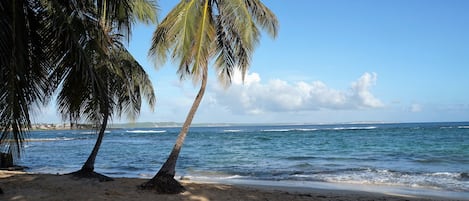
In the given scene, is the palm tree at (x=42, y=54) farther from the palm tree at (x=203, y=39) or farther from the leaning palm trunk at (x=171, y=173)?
the leaning palm trunk at (x=171, y=173)

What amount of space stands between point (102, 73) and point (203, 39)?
267 centimetres

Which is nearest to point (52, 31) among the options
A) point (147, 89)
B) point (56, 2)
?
point (56, 2)

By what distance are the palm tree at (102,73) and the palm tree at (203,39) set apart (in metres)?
0.95

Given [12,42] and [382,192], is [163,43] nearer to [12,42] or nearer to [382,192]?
[12,42]

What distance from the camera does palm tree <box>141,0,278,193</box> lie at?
28.7 ft

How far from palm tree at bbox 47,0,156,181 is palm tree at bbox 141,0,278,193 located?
0.95 m

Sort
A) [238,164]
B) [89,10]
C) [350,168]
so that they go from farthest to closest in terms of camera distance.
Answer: [238,164] → [350,168] → [89,10]

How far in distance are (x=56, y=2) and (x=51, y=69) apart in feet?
3.64

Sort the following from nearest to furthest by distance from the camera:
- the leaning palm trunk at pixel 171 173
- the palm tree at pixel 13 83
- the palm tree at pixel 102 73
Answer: the palm tree at pixel 13 83 < the palm tree at pixel 102 73 < the leaning palm trunk at pixel 171 173

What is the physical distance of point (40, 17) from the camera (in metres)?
5.86

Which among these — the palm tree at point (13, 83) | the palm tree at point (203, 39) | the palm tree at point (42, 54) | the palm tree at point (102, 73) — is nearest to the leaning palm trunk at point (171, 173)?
the palm tree at point (203, 39)

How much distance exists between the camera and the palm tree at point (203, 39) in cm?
876

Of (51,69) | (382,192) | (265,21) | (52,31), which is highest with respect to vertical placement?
(265,21)

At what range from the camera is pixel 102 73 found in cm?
976
